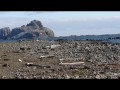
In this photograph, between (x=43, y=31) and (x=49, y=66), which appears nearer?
(x=49, y=66)

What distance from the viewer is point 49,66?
2052cm

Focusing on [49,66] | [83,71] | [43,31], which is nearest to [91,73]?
[83,71]
